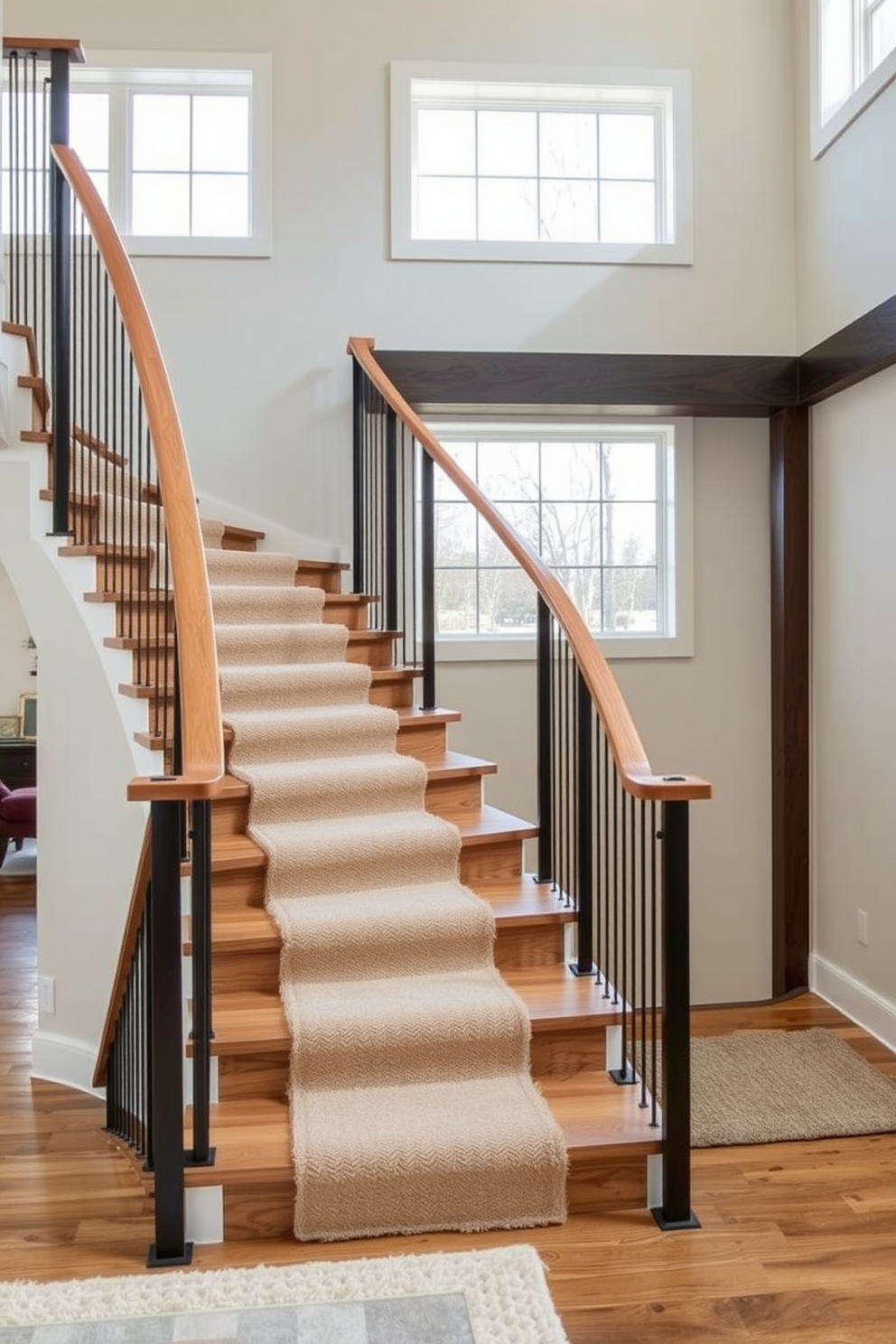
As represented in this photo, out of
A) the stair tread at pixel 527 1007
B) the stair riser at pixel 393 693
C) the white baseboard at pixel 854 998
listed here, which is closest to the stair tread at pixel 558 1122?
the stair tread at pixel 527 1007

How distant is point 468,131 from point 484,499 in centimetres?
246

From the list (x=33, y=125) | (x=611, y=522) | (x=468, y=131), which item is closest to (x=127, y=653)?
(x=33, y=125)

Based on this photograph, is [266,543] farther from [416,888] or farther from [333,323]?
[416,888]

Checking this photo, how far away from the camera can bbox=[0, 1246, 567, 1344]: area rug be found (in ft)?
6.68

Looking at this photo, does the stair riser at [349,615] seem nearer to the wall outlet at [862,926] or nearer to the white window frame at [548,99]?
the white window frame at [548,99]

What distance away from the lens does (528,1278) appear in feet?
7.26

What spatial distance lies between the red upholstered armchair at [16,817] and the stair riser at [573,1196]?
5617 millimetres

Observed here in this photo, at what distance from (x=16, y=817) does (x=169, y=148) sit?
435cm

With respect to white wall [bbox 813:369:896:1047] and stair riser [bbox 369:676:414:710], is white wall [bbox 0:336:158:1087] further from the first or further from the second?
white wall [bbox 813:369:896:1047]

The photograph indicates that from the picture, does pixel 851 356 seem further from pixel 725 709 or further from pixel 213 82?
pixel 213 82

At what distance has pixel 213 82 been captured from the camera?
16.7 ft

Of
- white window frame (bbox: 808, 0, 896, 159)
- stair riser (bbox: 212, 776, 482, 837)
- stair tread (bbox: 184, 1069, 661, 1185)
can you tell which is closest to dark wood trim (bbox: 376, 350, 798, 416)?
white window frame (bbox: 808, 0, 896, 159)

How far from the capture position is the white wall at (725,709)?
524cm

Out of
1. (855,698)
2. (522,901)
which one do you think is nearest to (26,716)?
(855,698)
